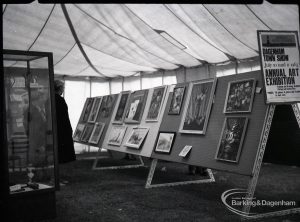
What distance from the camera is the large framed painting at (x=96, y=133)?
7.53 m

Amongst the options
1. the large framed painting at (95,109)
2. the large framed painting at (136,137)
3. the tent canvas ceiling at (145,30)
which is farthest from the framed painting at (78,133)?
the large framed painting at (136,137)

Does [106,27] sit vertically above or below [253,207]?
above

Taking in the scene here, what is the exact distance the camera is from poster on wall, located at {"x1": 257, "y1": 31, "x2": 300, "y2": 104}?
358 centimetres

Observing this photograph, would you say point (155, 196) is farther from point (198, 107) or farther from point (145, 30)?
point (145, 30)

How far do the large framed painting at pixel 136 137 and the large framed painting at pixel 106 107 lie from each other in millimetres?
1645

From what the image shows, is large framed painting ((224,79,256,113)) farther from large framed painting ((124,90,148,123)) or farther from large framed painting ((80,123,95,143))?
large framed painting ((80,123,95,143))

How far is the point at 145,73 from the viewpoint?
11.8 m

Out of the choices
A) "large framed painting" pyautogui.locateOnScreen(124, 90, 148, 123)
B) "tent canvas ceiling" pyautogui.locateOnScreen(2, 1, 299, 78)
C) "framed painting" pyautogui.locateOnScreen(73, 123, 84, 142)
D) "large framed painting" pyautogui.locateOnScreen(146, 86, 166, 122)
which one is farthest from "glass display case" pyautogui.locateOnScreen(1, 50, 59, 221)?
"framed painting" pyautogui.locateOnScreen(73, 123, 84, 142)

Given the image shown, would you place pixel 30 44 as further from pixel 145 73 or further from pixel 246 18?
pixel 246 18

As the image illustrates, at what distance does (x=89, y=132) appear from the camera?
8.12 metres

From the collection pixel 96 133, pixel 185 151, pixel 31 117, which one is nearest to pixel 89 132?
pixel 96 133

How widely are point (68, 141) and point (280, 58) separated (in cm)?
366

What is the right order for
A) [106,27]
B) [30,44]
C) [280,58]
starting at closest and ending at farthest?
1. [280,58]
2. [106,27]
3. [30,44]

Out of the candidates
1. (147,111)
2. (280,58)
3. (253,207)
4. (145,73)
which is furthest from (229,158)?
(145,73)
